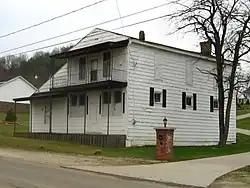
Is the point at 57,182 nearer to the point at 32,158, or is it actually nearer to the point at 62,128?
the point at 32,158

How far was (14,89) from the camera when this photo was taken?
3553 inches

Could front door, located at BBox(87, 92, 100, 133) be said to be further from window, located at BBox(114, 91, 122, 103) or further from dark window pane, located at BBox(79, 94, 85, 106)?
window, located at BBox(114, 91, 122, 103)

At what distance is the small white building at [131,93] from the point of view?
3297cm

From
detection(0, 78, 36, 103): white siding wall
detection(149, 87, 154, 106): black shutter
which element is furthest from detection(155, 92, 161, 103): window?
detection(0, 78, 36, 103): white siding wall

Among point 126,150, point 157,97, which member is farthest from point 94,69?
point 126,150

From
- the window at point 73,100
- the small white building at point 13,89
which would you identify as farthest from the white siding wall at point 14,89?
the window at point 73,100

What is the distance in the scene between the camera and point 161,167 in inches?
762

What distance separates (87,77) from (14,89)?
56.7 metres

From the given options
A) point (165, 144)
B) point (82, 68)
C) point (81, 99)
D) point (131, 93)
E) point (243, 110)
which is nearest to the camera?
point (165, 144)

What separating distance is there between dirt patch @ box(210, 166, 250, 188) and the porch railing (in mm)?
16246

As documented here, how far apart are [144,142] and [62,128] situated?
8.19 metres

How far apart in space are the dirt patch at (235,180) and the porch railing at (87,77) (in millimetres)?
16246

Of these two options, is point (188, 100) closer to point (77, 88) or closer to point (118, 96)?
point (118, 96)

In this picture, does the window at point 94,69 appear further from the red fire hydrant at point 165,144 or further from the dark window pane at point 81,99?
the red fire hydrant at point 165,144
